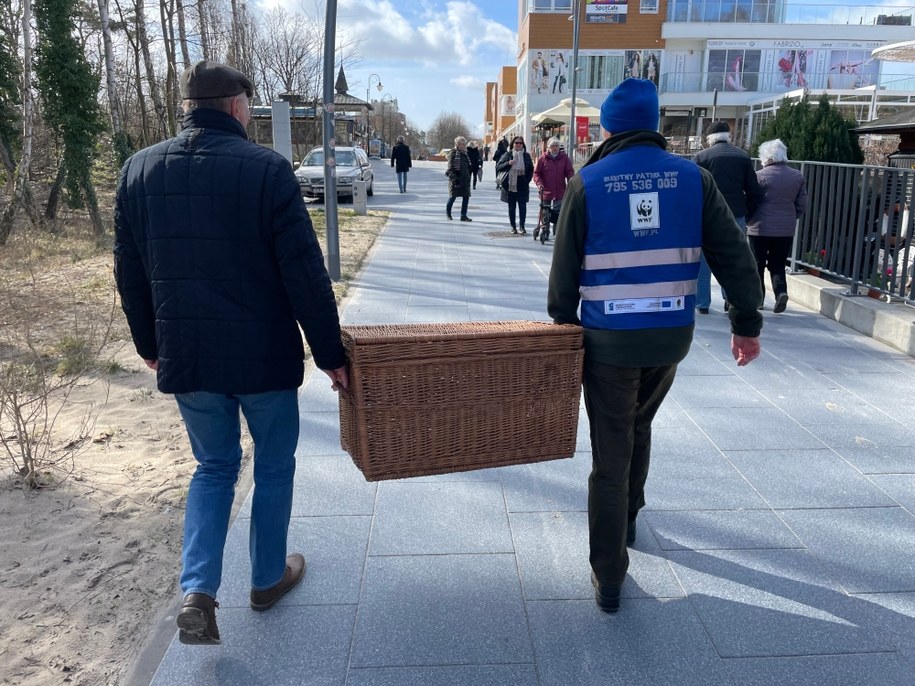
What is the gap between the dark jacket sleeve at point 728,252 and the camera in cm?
270

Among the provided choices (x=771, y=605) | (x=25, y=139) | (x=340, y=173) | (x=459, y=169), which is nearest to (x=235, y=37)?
(x=340, y=173)

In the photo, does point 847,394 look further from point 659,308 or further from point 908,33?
point 908,33

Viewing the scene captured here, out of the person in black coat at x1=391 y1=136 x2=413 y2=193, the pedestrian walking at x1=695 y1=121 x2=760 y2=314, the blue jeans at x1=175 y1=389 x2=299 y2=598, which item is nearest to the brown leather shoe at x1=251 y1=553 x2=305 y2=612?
the blue jeans at x1=175 y1=389 x2=299 y2=598

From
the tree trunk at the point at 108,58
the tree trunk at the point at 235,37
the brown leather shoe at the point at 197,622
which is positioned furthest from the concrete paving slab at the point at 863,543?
the tree trunk at the point at 235,37

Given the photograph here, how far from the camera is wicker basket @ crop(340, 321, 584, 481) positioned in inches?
102

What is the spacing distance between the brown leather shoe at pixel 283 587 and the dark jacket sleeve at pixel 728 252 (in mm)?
2008

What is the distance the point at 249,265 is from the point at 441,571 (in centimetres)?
155

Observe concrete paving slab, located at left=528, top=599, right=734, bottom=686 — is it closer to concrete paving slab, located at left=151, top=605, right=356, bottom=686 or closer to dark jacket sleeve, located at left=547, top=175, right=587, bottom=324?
concrete paving slab, located at left=151, top=605, right=356, bottom=686

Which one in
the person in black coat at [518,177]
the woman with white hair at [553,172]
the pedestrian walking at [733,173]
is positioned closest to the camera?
the pedestrian walking at [733,173]

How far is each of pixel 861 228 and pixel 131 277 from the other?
7.02 m

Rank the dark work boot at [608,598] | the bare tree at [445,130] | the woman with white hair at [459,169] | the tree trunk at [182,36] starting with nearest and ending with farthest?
the dark work boot at [608,598] → the woman with white hair at [459,169] → the tree trunk at [182,36] → the bare tree at [445,130]

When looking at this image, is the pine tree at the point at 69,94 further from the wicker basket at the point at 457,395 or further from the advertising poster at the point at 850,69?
the advertising poster at the point at 850,69

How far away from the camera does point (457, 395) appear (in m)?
2.67

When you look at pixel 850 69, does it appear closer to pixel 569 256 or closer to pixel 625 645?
pixel 569 256
